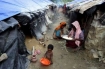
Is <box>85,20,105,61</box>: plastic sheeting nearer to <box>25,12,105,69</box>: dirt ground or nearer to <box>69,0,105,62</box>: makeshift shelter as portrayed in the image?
<box>69,0,105,62</box>: makeshift shelter

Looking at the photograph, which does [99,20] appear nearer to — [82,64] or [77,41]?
[77,41]

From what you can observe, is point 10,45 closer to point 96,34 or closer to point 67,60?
point 67,60

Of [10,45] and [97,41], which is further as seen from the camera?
[97,41]

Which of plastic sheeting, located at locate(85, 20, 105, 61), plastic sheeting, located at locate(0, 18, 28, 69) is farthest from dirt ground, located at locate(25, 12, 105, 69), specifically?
plastic sheeting, located at locate(0, 18, 28, 69)

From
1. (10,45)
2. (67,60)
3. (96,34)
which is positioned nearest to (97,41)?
(96,34)

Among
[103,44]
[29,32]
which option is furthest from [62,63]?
[29,32]

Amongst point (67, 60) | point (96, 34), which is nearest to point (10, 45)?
point (67, 60)

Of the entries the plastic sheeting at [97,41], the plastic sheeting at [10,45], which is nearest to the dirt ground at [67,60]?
the plastic sheeting at [97,41]

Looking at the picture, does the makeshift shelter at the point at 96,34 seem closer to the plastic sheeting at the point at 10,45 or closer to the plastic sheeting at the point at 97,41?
the plastic sheeting at the point at 97,41

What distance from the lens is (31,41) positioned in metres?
6.59

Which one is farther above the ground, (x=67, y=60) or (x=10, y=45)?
(x=10, y=45)

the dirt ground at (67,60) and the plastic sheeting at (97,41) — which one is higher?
the plastic sheeting at (97,41)

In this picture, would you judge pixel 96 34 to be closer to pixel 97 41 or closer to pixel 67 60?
pixel 97 41

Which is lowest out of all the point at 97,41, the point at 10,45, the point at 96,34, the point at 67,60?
the point at 67,60
